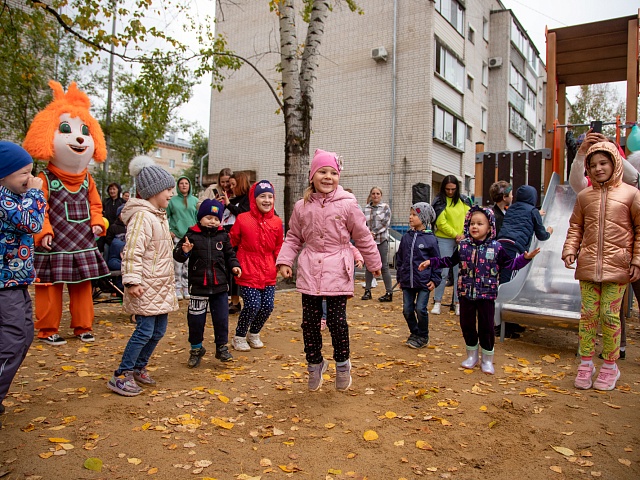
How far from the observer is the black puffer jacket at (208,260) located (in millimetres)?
4828

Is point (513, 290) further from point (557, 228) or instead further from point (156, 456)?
point (156, 456)

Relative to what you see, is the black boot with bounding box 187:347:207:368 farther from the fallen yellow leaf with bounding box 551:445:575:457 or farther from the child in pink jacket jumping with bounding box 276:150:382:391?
the fallen yellow leaf with bounding box 551:445:575:457

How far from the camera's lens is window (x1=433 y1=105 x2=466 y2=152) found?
21.3 m

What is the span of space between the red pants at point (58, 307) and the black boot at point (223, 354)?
1821 mm

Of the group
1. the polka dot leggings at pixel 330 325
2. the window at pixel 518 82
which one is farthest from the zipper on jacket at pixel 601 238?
the window at pixel 518 82

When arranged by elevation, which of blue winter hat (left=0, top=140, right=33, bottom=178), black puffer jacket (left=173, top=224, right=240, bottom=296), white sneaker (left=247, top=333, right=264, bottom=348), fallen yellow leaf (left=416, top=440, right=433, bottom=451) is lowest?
fallen yellow leaf (left=416, top=440, right=433, bottom=451)

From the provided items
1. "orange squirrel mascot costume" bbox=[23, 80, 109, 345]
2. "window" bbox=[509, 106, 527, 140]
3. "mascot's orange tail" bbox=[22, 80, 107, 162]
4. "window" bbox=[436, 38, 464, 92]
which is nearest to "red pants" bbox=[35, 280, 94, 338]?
"orange squirrel mascot costume" bbox=[23, 80, 109, 345]

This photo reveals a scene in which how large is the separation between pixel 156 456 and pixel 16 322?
126cm

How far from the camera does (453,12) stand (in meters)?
23.1

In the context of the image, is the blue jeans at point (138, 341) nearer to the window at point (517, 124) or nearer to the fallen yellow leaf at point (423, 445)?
the fallen yellow leaf at point (423, 445)

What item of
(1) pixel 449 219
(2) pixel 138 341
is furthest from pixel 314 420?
(1) pixel 449 219

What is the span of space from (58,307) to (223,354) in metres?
2.08

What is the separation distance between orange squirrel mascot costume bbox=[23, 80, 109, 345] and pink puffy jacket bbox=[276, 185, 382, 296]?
281 cm

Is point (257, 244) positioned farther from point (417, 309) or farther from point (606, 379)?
point (606, 379)
